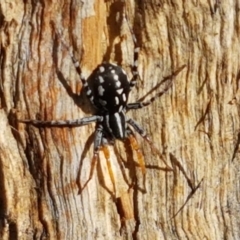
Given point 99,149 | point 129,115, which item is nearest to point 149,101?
point 129,115

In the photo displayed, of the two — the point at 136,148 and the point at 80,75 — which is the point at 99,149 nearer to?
the point at 136,148

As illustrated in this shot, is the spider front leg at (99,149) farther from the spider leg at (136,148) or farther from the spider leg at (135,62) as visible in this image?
the spider leg at (135,62)

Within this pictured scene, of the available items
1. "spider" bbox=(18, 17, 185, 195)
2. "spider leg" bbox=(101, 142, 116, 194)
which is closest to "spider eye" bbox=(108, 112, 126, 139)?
"spider" bbox=(18, 17, 185, 195)

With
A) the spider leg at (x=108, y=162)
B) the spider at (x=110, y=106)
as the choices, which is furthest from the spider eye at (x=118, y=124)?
the spider leg at (x=108, y=162)

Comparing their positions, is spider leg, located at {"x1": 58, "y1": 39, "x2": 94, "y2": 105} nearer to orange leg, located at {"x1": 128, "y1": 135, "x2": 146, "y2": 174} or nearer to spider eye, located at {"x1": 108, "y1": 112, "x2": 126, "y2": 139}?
spider eye, located at {"x1": 108, "y1": 112, "x2": 126, "y2": 139}

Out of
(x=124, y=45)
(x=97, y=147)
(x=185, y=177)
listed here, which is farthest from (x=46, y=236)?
(x=124, y=45)

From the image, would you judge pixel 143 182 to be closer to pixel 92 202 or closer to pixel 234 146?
pixel 92 202

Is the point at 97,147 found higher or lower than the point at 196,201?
higher

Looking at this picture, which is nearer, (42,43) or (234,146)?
(42,43)
